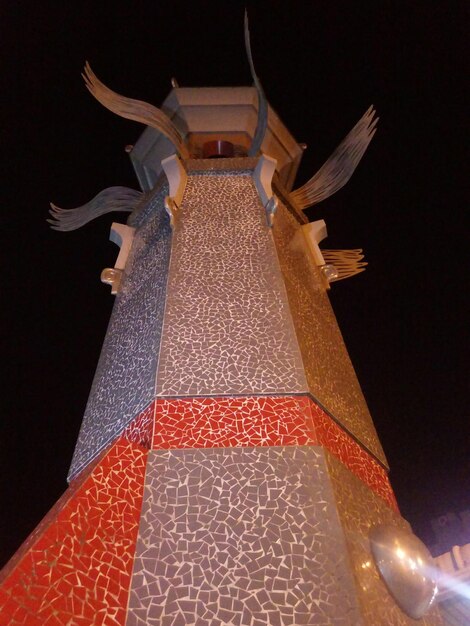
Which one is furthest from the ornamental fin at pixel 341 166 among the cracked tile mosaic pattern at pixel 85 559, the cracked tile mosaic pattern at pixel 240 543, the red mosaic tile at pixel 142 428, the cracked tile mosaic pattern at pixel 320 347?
the cracked tile mosaic pattern at pixel 85 559

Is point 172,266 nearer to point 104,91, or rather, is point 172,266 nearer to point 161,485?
point 161,485

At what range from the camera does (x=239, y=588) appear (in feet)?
4.10

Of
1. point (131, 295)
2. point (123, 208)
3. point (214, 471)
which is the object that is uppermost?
point (123, 208)

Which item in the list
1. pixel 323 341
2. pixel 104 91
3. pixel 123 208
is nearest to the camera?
pixel 323 341

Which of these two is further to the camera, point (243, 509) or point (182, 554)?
point (243, 509)

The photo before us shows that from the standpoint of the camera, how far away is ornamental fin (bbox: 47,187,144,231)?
339 cm

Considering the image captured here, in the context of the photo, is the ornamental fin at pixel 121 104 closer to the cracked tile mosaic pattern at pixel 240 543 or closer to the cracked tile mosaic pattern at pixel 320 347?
the cracked tile mosaic pattern at pixel 320 347

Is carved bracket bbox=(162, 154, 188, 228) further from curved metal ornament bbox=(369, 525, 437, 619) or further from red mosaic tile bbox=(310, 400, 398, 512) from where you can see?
curved metal ornament bbox=(369, 525, 437, 619)

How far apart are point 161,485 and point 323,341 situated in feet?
3.60

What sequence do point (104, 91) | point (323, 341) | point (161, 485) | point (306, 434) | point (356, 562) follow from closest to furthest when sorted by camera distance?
point (356, 562) → point (161, 485) → point (306, 434) → point (323, 341) → point (104, 91)

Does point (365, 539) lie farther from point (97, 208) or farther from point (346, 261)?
point (97, 208)

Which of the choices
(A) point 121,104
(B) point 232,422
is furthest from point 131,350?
(A) point 121,104

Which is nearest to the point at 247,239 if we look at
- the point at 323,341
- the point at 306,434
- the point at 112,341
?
the point at 323,341

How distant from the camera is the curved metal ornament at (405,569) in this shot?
1.43 m
